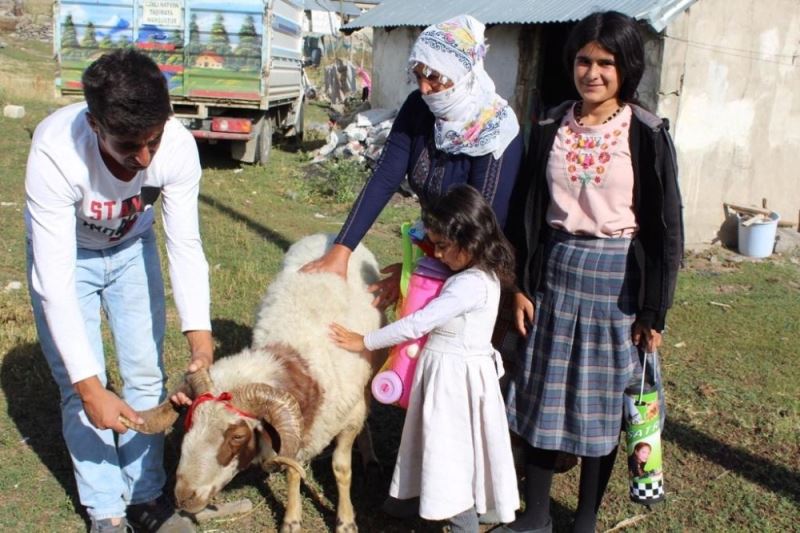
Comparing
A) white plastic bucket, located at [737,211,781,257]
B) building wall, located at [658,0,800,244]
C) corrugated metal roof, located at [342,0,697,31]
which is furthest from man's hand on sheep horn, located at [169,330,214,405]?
white plastic bucket, located at [737,211,781,257]

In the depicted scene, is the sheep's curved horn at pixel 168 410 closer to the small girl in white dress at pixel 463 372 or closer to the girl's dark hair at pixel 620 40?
the small girl in white dress at pixel 463 372

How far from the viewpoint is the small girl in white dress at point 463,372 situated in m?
2.93

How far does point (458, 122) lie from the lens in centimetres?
314

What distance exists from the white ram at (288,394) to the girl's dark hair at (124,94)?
102 cm

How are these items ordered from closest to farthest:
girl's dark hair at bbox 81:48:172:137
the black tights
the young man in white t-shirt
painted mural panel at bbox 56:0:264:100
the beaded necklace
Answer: girl's dark hair at bbox 81:48:172:137 < the young man in white t-shirt < the beaded necklace < the black tights < painted mural panel at bbox 56:0:264:100

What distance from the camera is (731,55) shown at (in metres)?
8.41

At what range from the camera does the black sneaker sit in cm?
332

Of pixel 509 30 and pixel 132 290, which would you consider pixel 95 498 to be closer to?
pixel 132 290

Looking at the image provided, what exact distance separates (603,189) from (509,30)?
9131mm

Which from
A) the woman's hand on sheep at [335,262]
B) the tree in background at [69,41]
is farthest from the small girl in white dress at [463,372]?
the tree in background at [69,41]

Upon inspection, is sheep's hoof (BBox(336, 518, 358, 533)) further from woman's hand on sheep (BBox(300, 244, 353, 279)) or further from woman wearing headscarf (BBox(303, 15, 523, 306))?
woman wearing headscarf (BBox(303, 15, 523, 306))

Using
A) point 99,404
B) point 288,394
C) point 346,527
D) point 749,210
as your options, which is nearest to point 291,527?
point 346,527

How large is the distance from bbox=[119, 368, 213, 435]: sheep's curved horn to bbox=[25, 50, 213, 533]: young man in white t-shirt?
0.05 metres

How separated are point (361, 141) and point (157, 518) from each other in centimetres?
976
